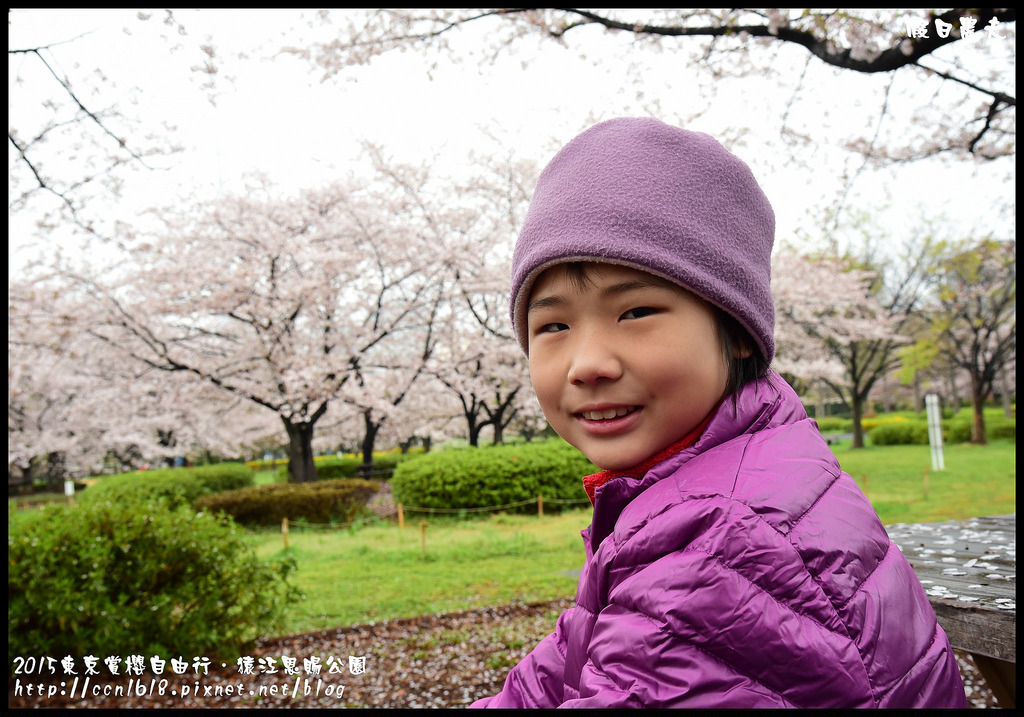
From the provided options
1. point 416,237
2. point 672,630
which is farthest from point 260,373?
point 672,630

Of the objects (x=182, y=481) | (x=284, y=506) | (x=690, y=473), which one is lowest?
(x=284, y=506)

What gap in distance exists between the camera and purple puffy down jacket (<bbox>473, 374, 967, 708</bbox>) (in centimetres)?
87

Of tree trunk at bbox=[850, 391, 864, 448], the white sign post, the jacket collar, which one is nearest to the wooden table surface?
the jacket collar

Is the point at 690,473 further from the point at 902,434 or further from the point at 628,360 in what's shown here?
the point at 902,434

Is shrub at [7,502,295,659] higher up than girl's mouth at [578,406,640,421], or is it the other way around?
girl's mouth at [578,406,640,421]

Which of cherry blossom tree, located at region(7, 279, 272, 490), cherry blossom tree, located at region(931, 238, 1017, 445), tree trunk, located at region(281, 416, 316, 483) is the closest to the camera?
cherry blossom tree, located at region(7, 279, 272, 490)

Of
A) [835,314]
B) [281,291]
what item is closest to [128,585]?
[281,291]

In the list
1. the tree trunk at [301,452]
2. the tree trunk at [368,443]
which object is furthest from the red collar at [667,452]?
the tree trunk at [368,443]

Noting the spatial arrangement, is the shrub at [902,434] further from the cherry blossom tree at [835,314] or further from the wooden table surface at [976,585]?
the wooden table surface at [976,585]

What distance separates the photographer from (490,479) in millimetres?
10719

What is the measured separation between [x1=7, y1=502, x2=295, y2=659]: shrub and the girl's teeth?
375 centimetres

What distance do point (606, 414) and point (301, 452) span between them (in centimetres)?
1364

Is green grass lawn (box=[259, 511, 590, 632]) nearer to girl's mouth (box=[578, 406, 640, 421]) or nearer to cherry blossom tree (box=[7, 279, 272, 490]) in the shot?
girl's mouth (box=[578, 406, 640, 421])

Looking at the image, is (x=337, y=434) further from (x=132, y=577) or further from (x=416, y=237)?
(x=132, y=577)
